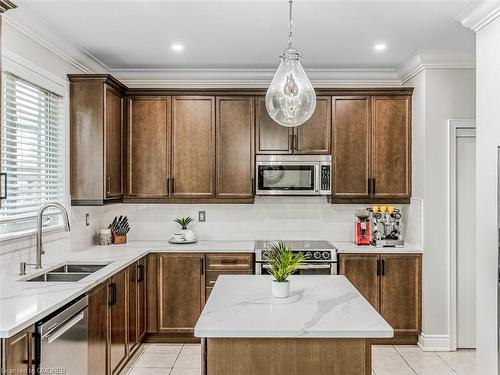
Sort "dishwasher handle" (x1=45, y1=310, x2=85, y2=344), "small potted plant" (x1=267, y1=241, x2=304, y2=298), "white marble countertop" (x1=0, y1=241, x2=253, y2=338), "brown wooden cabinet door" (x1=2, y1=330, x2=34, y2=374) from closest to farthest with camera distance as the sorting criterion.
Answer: "brown wooden cabinet door" (x1=2, y1=330, x2=34, y2=374) < "white marble countertop" (x1=0, y1=241, x2=253, y2=338) < "dishwasher handle" (x1=45, y1=310, x2=85, y2=344) < "small potted plant" (x1=267, y1=241, x2=304, y2=298)

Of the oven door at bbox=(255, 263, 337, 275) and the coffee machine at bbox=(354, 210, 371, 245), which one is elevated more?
the coffee machine at bbox=(354, 210, 371, 245)

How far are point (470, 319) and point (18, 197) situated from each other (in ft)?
13.4

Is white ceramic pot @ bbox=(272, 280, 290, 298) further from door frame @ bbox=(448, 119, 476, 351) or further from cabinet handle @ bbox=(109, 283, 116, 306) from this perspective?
door frame @ bbox=(448, 119, 476, 351)

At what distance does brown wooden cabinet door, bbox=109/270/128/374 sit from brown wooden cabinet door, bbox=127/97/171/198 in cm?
122

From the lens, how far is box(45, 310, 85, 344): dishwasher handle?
225cm

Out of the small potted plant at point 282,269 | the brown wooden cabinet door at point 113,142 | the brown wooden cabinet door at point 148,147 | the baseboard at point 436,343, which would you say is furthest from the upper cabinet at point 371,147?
the small potted plant at point 282,269

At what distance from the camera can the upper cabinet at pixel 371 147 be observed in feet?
14.9

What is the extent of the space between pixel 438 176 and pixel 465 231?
59 cm

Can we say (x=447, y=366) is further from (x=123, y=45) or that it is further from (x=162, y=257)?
(x=123, y=45)

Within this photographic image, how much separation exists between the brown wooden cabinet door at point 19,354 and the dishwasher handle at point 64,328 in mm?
152

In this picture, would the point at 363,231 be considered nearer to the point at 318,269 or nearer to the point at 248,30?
the point at 318,269

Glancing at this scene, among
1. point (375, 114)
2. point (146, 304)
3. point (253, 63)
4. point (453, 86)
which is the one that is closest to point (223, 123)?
point (253, 63)

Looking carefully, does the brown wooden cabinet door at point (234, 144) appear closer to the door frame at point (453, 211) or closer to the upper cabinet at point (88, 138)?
the upper cabinet at point (88, 138)

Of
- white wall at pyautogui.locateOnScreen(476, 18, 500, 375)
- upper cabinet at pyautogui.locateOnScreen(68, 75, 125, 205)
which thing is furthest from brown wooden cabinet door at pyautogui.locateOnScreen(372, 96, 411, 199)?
upper cabinet at pyautogui.locateOnScreen(68, 75, 125, 205)
